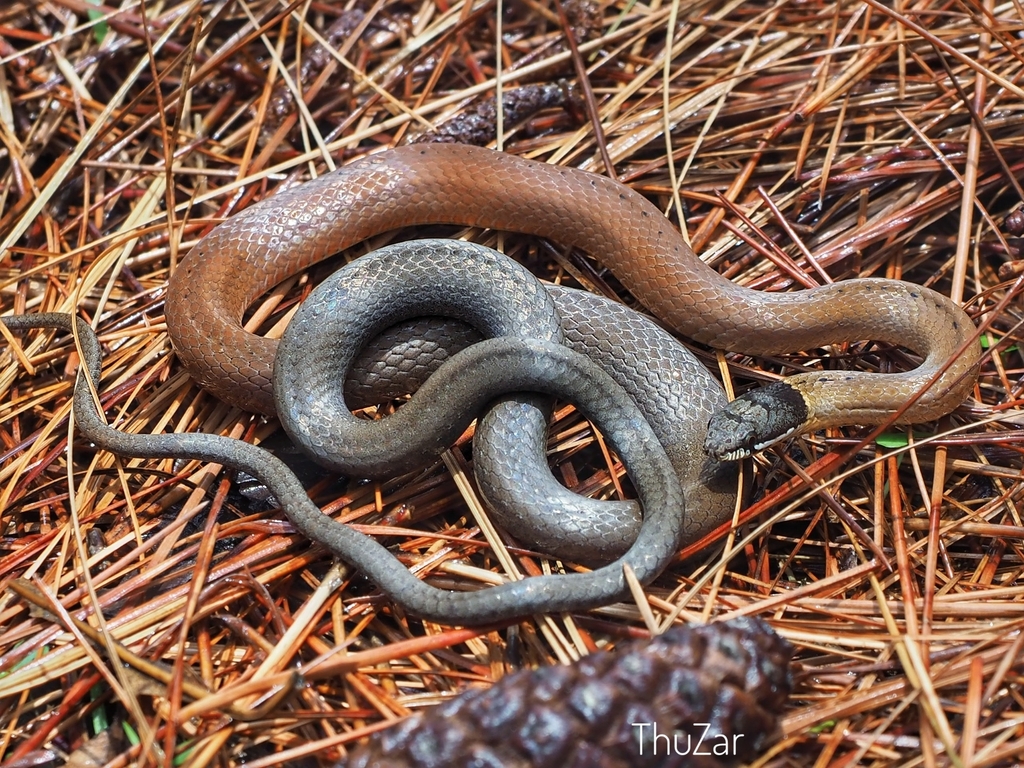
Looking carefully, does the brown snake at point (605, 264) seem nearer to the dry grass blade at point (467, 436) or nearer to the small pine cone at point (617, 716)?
the dry grass blade at point (467, 436)

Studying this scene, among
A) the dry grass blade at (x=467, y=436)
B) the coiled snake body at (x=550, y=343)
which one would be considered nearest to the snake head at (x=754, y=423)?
the coiled snake body at (x=550, y=343)

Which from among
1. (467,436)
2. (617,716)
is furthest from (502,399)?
(617,716)

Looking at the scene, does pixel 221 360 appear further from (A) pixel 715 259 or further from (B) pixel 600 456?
(A) pixel 715 259

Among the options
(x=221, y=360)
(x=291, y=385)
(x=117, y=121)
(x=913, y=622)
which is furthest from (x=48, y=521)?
(x=913, y=622)

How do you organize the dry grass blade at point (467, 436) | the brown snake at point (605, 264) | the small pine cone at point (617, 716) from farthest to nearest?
the brown snake at point (605, 264), the dry grass blade at point (467, 436), the small pine cone at point (617, 716)

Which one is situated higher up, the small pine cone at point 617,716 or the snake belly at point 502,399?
the snake belly at point 502,399

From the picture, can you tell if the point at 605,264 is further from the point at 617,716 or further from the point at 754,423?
the point at 617,716
